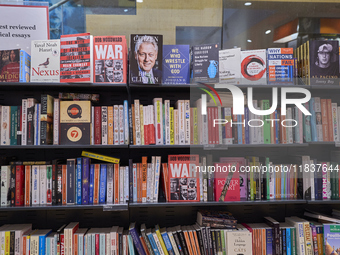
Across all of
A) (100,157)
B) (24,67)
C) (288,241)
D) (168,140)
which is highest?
(24,67)

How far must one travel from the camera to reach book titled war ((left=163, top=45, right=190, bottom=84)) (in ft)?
6.79

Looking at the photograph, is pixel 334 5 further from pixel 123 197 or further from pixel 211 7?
pixel 123 197

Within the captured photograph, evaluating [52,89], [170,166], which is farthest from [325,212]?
[52,89]

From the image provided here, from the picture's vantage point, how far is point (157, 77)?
199 centimetres

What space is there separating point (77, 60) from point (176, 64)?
69 centimetres

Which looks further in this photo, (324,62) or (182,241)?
(324,62)

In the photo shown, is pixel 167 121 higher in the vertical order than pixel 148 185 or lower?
higher

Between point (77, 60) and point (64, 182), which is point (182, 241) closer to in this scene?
point (64, 182)

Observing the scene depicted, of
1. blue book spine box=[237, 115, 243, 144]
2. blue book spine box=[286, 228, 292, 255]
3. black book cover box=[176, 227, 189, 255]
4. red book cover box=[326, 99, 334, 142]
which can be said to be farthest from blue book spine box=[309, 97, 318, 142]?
black book cover box=[176, 227, 189, 255]

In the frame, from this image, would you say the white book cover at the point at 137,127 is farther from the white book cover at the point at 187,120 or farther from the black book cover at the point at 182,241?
the black book cover at the point at 182,241

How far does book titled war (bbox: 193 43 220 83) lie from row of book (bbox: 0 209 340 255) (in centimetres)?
103

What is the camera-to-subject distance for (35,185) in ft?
6.49

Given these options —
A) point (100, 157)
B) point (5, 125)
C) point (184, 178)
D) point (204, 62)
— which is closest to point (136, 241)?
point (184, 178)

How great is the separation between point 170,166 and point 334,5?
198 cm
